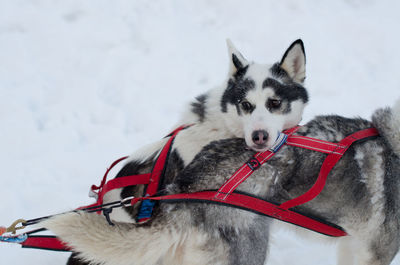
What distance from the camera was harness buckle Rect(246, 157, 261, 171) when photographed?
188 centimetres

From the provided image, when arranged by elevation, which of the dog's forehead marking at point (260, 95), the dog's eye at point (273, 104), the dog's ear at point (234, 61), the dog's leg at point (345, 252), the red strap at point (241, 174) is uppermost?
the dog's ear at point (234, 61)

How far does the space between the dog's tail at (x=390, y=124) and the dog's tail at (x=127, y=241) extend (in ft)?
3.97

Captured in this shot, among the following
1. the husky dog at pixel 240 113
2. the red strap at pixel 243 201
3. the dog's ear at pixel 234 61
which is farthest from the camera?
the dog's ear at pixel 234 61

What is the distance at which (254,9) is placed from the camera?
5.94 m

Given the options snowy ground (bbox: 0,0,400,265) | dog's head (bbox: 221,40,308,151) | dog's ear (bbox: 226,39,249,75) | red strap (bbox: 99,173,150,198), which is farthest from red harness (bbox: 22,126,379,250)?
snowy ground (bbox: 0,0,400,265)

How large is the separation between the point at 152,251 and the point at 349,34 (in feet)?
16.3

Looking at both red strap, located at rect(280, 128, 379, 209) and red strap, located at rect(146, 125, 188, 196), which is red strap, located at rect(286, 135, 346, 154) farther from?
red strap, located at rect(146, 125, 188, 196)

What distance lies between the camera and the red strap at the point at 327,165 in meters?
1.88

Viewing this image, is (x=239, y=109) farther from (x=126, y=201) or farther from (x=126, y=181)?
(x=126, y=201)

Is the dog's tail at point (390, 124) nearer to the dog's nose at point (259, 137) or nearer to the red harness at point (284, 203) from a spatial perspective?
the red harness at point (284, 203)

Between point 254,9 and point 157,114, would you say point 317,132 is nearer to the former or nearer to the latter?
point 157,114

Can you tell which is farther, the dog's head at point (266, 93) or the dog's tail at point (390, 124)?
the dog's head at point (266, 93)

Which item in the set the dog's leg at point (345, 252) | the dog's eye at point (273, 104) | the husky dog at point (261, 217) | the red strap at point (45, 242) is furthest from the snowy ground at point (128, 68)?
the red strap at point (45, 242)

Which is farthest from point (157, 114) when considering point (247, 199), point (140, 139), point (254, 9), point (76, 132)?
point (247, 199)
